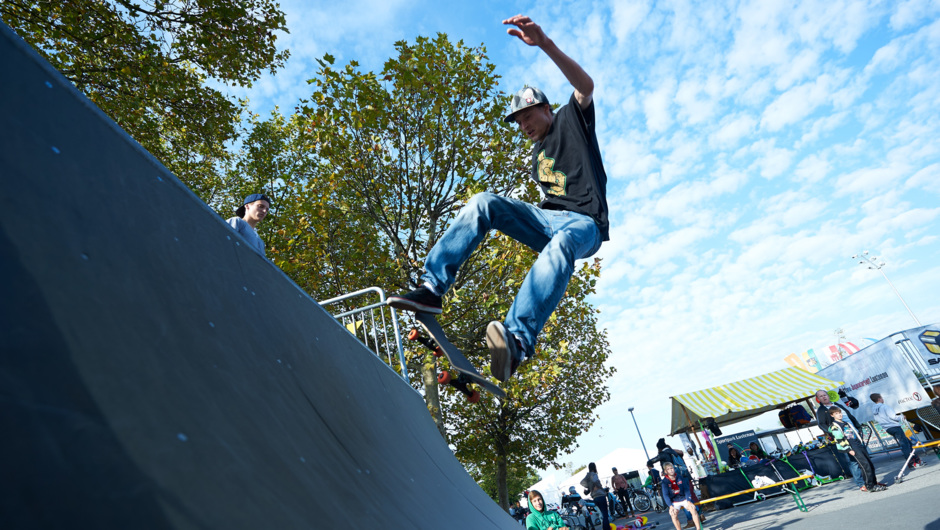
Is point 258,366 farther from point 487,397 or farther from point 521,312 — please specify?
point 487,397

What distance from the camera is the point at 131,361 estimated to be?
65 cm

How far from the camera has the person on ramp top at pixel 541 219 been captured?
2367 millimetres

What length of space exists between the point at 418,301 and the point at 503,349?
1.73ft

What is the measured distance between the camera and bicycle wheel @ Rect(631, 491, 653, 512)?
1858 cm

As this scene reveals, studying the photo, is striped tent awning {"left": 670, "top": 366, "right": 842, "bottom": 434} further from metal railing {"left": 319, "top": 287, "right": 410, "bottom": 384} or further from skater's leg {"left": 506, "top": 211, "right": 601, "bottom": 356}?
skater's leg {"left": 506, "top": 211, "right": 601, "bottom": 356}

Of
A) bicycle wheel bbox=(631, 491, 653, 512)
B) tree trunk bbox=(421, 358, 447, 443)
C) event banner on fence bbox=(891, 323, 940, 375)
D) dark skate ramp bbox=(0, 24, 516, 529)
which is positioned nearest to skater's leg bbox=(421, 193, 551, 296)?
dark skate ramp bbox=(0, 24, 516, 529)

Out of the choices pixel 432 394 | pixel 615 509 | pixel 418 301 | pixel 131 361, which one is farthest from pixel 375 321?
pixel 615 509

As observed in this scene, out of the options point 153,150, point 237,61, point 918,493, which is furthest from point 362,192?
point 918,493

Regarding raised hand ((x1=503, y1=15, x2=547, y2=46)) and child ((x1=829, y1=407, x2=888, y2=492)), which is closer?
raised hand ((x1=503, y1=15, x2=547, y2=46))

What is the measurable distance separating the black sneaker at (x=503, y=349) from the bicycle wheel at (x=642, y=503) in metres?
19.2

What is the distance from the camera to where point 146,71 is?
7.03 meters

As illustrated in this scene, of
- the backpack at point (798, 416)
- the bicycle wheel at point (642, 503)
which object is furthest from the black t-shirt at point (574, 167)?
the bicycle wheel at point (642, 503)

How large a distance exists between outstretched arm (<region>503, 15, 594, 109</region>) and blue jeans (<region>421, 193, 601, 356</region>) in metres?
0.74

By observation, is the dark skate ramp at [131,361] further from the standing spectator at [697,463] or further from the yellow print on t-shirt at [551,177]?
the standing spectator at [697,463]
